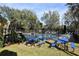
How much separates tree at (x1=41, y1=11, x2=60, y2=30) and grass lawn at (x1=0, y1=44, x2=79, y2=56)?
309 millimetres

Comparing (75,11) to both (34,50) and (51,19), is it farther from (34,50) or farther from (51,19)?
(34,50)

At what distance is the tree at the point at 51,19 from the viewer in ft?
11.9

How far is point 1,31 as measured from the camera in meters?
3.63

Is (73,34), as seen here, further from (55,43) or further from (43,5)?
(43,5)

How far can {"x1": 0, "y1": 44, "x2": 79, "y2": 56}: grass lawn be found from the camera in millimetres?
3582

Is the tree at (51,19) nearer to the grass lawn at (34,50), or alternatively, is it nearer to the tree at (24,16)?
the tree at (24,16)

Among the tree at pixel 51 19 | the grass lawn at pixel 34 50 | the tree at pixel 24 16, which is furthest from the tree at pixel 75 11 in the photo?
Answer: the tree at pixel 24 16

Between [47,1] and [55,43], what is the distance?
64 centimetres

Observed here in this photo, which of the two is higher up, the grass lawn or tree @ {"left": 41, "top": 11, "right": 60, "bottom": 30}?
tree @ {"left": 41, "top": 11, "right": 60, "bottom": 30}

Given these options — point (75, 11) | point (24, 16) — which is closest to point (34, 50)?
point (24, 16)

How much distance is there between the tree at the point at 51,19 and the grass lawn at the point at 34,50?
31 cm

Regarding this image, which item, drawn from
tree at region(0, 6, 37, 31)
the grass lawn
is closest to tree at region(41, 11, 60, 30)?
tree at region(0, 6, 37, 31)

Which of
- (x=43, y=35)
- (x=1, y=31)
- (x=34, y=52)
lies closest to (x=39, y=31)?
(x=43, y=35)

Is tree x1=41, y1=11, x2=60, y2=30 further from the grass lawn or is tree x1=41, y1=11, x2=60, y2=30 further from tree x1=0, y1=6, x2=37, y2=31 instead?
the grass lawn
